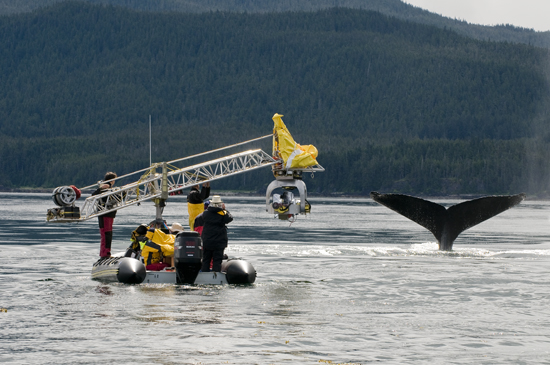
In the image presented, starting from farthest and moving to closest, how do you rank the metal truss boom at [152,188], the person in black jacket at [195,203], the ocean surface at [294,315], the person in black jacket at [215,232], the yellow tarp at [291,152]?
the metal truss boom at [152,188]
the person in black jacket at [195,203]
the yellow tarp at [291,152]
the person in black jacket at [215,232]
the ocean surface at [294,315]

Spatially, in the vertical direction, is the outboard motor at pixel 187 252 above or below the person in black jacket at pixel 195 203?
below

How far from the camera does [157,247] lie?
29688 millimetres

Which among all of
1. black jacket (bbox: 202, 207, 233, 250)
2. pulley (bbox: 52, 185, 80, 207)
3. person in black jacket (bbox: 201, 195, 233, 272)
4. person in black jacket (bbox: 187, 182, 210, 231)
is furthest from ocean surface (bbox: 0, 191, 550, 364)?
person in black jacket (bbox: 187, 182, 210, 231)

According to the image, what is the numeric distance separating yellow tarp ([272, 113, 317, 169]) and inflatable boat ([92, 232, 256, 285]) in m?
4.52

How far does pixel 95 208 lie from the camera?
3450 centimetres

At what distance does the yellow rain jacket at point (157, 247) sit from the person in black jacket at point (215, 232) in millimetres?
1360

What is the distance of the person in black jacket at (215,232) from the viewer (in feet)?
94.5

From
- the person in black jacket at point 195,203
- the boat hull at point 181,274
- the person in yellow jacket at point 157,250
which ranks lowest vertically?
the boat hull at point 181,274

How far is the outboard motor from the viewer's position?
90.9 ft

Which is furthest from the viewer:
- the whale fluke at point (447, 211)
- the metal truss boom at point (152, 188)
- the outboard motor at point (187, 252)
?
the whale fluke at point (447, 211)

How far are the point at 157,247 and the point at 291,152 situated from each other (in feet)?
20.1

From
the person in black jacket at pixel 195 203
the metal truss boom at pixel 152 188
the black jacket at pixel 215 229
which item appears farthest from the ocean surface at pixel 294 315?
the person in black jacket at pixel 195 203

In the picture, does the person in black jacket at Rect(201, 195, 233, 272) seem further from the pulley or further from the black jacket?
the pulley

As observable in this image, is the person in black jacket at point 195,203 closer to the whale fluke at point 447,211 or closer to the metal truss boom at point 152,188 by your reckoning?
the metal truss boom at point 152,188
